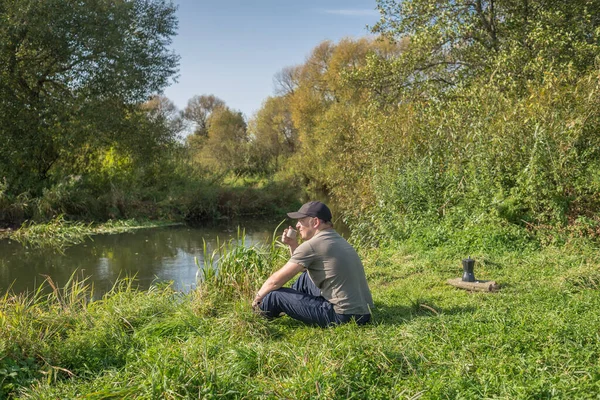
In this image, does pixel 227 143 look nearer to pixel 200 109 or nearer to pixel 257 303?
pixel 200 109

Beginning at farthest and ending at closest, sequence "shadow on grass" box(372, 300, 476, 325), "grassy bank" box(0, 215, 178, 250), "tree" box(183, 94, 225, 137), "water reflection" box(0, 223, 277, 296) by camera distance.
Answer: "tree" box(183, 94, 225, 137) → "grassy bank" box(0, 215, 178, 250) → "water reflection" box(0, 223, 277, 296) → "shadow on grass" box(372, 300, 476, 325)

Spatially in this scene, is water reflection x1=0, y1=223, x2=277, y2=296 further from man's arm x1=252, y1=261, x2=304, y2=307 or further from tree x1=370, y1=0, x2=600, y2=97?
tree x1=370, y1=0, x2=600, y2=97

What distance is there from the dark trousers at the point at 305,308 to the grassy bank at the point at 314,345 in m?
0.11

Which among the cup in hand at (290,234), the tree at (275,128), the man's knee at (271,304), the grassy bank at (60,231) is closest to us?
the man's knee at (271,304)

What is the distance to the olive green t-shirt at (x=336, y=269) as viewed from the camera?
15.5 ft

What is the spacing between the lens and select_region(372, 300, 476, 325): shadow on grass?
484 cm

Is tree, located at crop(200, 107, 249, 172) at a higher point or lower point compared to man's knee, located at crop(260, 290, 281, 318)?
higher

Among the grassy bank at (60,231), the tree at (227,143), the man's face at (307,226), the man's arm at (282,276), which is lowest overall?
the grassy bank at (60,231)

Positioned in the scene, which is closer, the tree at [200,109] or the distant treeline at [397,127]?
the distant treeline at [397,127]

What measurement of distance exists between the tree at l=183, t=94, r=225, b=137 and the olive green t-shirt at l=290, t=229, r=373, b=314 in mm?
42490

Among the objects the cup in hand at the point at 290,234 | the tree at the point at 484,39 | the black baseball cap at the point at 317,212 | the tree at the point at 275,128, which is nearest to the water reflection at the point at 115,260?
the cup in hand at the point at 290,234

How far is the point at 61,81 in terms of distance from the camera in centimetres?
1870

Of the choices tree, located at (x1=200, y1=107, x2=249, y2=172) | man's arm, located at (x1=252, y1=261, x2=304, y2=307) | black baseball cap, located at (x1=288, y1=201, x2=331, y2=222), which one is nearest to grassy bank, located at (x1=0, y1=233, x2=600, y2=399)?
man's arm, located at (x1=252, y1=261, x2=304, y2=307)

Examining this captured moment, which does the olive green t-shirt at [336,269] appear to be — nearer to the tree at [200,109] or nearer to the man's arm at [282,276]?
the man's arm at [282,276]
